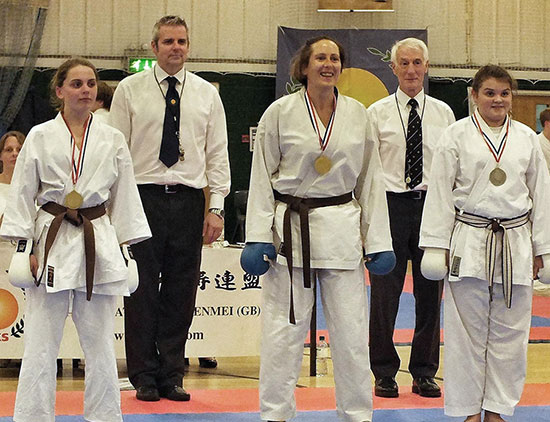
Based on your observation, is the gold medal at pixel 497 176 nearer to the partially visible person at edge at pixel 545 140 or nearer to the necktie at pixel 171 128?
the necktie at pixel 171 128

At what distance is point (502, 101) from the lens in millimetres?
3906

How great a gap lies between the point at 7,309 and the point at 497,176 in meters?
3.06

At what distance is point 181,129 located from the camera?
4.55 meters

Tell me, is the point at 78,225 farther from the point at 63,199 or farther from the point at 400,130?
the point at 400,130

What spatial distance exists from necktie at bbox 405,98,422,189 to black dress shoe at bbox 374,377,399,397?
3.31 ft

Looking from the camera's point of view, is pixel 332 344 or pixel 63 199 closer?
pixel 63 199

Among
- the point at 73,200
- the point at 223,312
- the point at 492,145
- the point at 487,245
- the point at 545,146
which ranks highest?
the point at 545,146

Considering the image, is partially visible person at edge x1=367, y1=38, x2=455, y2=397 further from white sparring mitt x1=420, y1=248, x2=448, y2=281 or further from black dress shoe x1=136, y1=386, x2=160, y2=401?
black dress shoe x1=136, y1=386, x2=160, y2=401

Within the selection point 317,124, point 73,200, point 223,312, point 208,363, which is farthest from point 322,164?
point 208,363

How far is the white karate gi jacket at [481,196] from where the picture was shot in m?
3.79

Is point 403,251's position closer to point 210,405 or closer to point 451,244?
point 451,244

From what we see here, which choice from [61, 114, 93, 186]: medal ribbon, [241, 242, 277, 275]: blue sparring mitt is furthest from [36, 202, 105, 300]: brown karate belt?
[241, 242, 277, 275]: blue sparring mitt

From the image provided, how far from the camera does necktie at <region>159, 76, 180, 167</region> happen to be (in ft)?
14.6

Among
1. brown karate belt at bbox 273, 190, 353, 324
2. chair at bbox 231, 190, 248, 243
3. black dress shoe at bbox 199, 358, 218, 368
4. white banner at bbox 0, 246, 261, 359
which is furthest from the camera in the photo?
chair at bbox 231, 190, 248, 243
